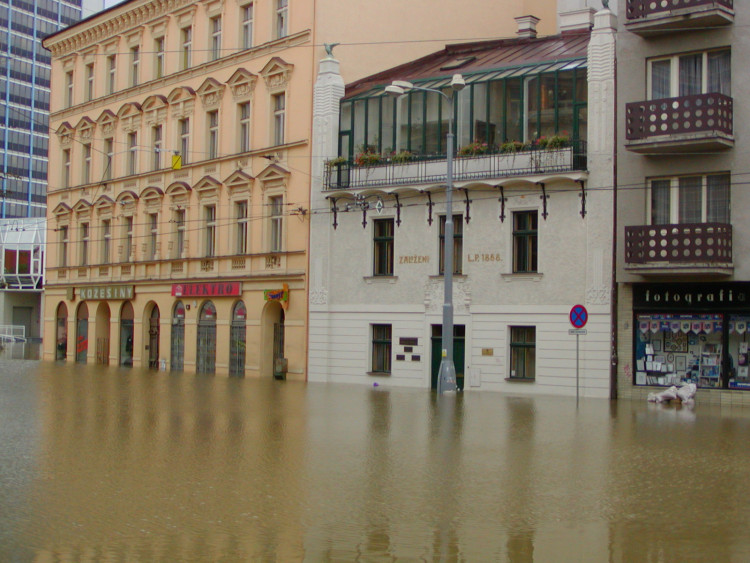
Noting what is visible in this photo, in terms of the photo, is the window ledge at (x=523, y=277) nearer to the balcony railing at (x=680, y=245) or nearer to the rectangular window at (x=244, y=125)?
the balcony railing at (x=680, y=245)

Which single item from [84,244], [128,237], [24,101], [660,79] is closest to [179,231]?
[128,237]

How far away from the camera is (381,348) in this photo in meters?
35.3

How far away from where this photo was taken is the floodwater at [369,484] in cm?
919

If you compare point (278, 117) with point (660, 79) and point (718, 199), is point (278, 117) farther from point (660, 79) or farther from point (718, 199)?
point (718, 199)

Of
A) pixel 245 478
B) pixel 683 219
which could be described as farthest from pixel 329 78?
pixel 245 478

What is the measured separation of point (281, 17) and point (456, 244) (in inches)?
519

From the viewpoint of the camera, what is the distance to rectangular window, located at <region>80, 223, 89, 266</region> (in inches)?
1991

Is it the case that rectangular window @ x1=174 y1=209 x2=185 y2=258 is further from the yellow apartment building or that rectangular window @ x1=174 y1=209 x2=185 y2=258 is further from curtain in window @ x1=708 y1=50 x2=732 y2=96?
curtain in window @ x1=708 y1=50 x2=732 y2=96

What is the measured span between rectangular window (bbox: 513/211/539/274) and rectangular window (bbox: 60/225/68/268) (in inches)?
1137

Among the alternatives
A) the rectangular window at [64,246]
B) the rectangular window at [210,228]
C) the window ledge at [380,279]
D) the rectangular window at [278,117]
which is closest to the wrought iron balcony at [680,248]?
the window ledge at [380,279]

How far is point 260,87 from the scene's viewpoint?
4000 centimetres

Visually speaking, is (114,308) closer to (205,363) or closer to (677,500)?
(205,363)

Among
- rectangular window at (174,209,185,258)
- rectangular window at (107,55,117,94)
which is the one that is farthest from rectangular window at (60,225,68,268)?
rectangular window at (174,209,185,258)

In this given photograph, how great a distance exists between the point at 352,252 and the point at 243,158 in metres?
7.70
